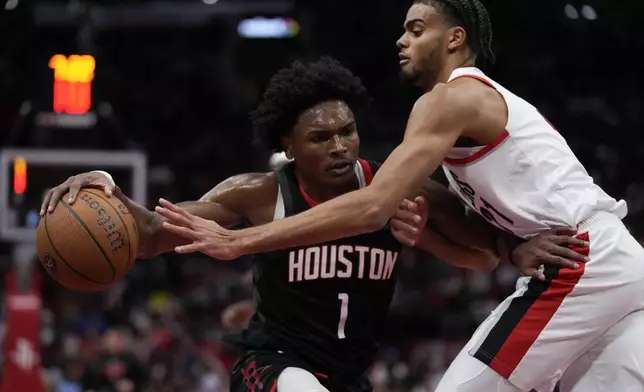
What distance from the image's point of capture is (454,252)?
418 centimetres

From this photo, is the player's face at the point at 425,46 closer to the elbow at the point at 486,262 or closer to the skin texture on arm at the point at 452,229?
the skin texture on arm at the point at 452,229

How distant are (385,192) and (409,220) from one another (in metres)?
0.52

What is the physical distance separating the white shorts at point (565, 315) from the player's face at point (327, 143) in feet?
2.98

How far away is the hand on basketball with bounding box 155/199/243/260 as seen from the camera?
3203 millimetres

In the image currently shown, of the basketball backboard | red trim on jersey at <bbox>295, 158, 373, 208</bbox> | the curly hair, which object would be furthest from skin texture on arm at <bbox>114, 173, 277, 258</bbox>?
the basketball backboard

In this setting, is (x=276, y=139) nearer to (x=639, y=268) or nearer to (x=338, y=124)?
(x=338, y=124)

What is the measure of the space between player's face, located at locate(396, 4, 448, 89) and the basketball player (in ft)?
0.43

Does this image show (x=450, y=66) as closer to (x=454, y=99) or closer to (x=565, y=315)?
(x=454, y=99)

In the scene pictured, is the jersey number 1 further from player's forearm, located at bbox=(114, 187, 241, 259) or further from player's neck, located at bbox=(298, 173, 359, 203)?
player's forearm, located at bbox=(114, 187, 241, 259)

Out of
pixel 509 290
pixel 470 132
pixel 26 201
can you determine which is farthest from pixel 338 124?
pixel 509 290

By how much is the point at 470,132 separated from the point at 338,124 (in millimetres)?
755

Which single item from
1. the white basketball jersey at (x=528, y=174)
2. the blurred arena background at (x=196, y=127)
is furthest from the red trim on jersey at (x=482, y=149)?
the blurred arena background at (x=196, y=127)

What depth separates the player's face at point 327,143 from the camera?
3947 millimetres

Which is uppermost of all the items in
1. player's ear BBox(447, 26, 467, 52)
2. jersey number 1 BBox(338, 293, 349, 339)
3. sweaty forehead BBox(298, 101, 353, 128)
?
player's ear BBox(447, 26, 467, 52)
